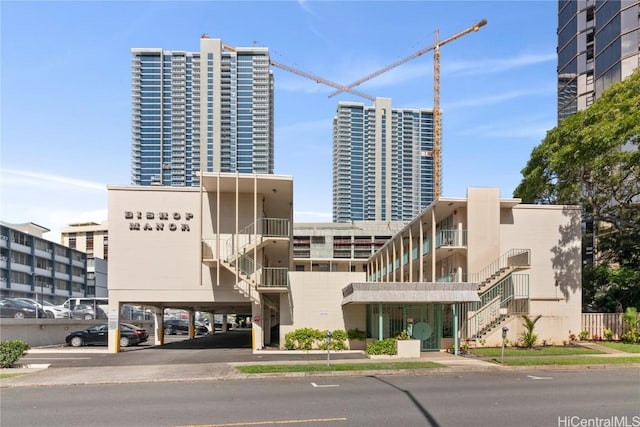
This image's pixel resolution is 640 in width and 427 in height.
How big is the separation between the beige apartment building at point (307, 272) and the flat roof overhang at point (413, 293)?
0.61 meters

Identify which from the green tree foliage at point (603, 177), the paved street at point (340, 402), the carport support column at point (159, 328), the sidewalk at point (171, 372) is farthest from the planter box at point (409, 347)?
the carport support column at point (159, 328)

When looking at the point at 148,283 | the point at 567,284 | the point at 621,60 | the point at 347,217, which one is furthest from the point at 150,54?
the point at 567,284

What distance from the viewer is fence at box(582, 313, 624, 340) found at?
26188mm

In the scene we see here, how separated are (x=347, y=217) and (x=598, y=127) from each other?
4478 inches

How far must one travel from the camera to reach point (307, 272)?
24750 millimetres

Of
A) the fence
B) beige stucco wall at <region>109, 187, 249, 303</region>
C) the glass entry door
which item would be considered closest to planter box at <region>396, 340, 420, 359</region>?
the glass entry door

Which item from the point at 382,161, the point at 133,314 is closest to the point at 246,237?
the point at 133,314

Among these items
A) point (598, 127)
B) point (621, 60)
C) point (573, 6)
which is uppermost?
point (573, 6)

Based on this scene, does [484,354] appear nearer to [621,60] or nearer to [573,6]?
[621,60]

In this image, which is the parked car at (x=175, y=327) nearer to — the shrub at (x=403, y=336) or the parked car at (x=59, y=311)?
the parked car at (x=59, y=311)

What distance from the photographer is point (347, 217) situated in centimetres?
14012

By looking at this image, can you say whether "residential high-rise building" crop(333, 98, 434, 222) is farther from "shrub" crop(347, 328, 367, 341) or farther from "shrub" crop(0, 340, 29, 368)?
"shrub" crop(0, 340, 29, 368)

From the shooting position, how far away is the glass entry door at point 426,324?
2291 centimetres

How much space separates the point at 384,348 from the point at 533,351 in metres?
6.60
